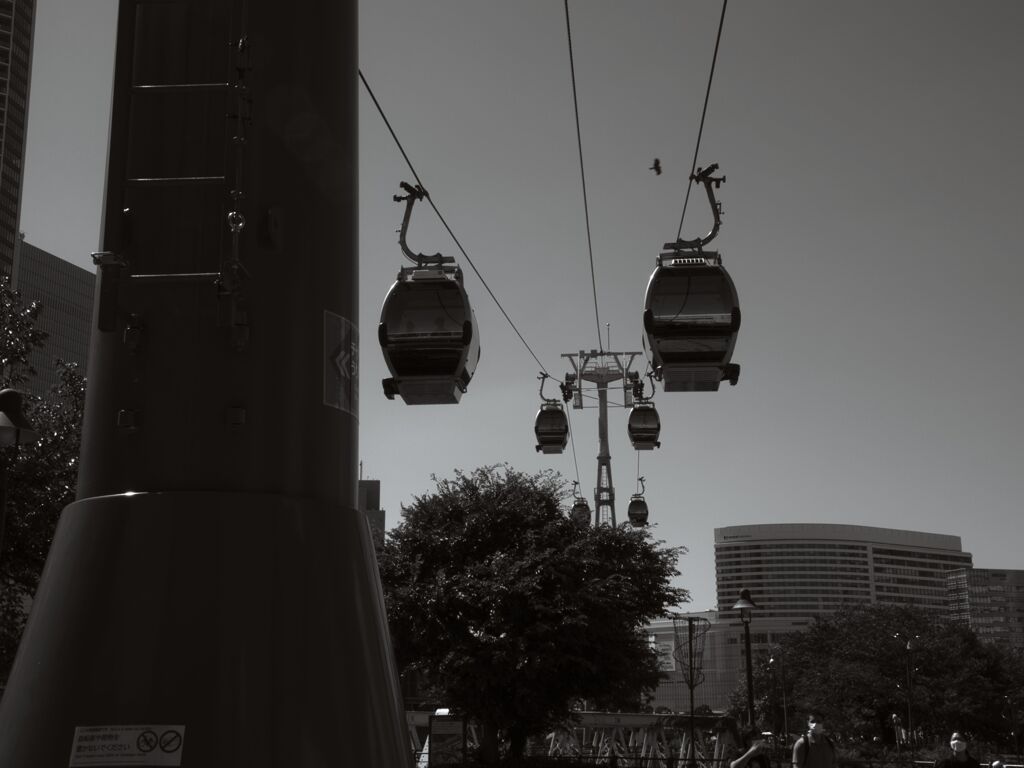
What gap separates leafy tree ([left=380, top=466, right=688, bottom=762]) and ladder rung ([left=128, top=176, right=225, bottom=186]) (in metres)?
19.5

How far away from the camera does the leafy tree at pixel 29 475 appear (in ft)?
61.6

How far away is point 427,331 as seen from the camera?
8242 millimetres

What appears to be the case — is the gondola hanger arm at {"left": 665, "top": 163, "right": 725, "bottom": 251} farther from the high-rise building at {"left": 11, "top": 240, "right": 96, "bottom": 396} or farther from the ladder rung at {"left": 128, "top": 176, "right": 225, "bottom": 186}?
the high-rise building at {"left": 11, "top": 240, "right": 96, "bottom": 396}

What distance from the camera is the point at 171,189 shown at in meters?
4.12

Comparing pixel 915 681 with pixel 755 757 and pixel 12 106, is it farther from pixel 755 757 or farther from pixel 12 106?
pixel 12 106

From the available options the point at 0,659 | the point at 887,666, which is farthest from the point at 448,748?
the point at 887,666

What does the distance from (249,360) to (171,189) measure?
0.70 metres

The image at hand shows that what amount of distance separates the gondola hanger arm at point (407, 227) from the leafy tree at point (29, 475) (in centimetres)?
1067

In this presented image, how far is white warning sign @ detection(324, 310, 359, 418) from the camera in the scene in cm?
427

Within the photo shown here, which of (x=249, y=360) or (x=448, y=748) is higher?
(x=249, y=360)

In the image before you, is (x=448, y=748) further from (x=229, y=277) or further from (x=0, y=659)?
(x=229, y=277)

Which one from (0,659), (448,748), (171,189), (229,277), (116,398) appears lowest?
(448,748)

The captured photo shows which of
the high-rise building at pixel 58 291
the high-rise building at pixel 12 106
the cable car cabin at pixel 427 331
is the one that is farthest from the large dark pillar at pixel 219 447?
the high-rise building at pixel 12 106

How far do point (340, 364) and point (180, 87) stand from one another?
119 centimetres
